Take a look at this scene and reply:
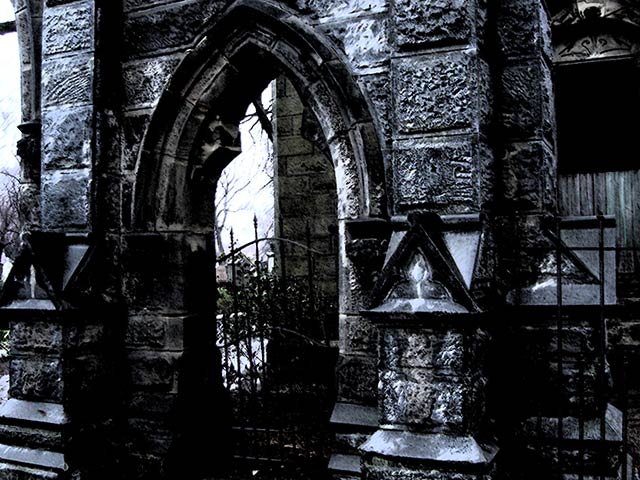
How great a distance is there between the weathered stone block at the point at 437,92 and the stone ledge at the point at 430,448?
5.02 feet

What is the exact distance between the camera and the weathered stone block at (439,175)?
3285 mm

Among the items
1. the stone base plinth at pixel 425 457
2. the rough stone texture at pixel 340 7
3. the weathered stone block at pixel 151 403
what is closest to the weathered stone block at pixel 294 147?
the rough stone texture at pixel 340 7

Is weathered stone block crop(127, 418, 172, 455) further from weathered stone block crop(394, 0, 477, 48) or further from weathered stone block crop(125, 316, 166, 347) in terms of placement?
weathered stone block crop(394, 0, 477, 48)

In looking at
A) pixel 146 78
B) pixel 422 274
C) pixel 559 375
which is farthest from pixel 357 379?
pixel 146 78

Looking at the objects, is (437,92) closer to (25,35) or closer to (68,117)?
(68,117)

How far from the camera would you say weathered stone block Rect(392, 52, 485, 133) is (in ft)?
10.9

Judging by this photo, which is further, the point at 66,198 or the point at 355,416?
the point at 66,198

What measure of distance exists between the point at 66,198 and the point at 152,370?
126cm

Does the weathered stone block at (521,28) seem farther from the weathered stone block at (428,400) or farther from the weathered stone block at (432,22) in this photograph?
the weathered stone block at (428,400)

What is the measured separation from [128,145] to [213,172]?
58 centimetres

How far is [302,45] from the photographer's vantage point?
383cm

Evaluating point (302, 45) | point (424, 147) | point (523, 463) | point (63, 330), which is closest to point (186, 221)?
point (63, 330)

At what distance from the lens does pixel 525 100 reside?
367 cm

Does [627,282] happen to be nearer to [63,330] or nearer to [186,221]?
[186,221]
